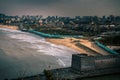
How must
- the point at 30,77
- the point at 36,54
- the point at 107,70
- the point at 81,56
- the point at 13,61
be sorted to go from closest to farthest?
the point at 30,77 < the point at 81,56 < the point at 107,70 < the point at 13,61 < the point at 36,54

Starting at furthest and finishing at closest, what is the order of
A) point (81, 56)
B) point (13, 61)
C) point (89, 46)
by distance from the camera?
point (89, 46) → point (13, 61) → point (81, 56)

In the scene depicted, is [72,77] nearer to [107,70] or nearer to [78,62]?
[78,62]

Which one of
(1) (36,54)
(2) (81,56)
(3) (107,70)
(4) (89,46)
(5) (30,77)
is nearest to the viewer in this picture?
(5) (30,77)

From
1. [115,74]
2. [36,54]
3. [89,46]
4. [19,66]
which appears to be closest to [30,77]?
[19,66]

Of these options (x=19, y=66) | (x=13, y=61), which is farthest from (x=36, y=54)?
(x=19, y=66)

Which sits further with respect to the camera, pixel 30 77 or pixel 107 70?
pixel 107 70

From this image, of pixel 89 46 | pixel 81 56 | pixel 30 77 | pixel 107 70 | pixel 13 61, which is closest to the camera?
pixel 30 77

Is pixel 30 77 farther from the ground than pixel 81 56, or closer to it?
closer to it

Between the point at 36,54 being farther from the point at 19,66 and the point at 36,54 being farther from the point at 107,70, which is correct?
the point at 107,70

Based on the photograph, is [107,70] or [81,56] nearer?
[81,56]
